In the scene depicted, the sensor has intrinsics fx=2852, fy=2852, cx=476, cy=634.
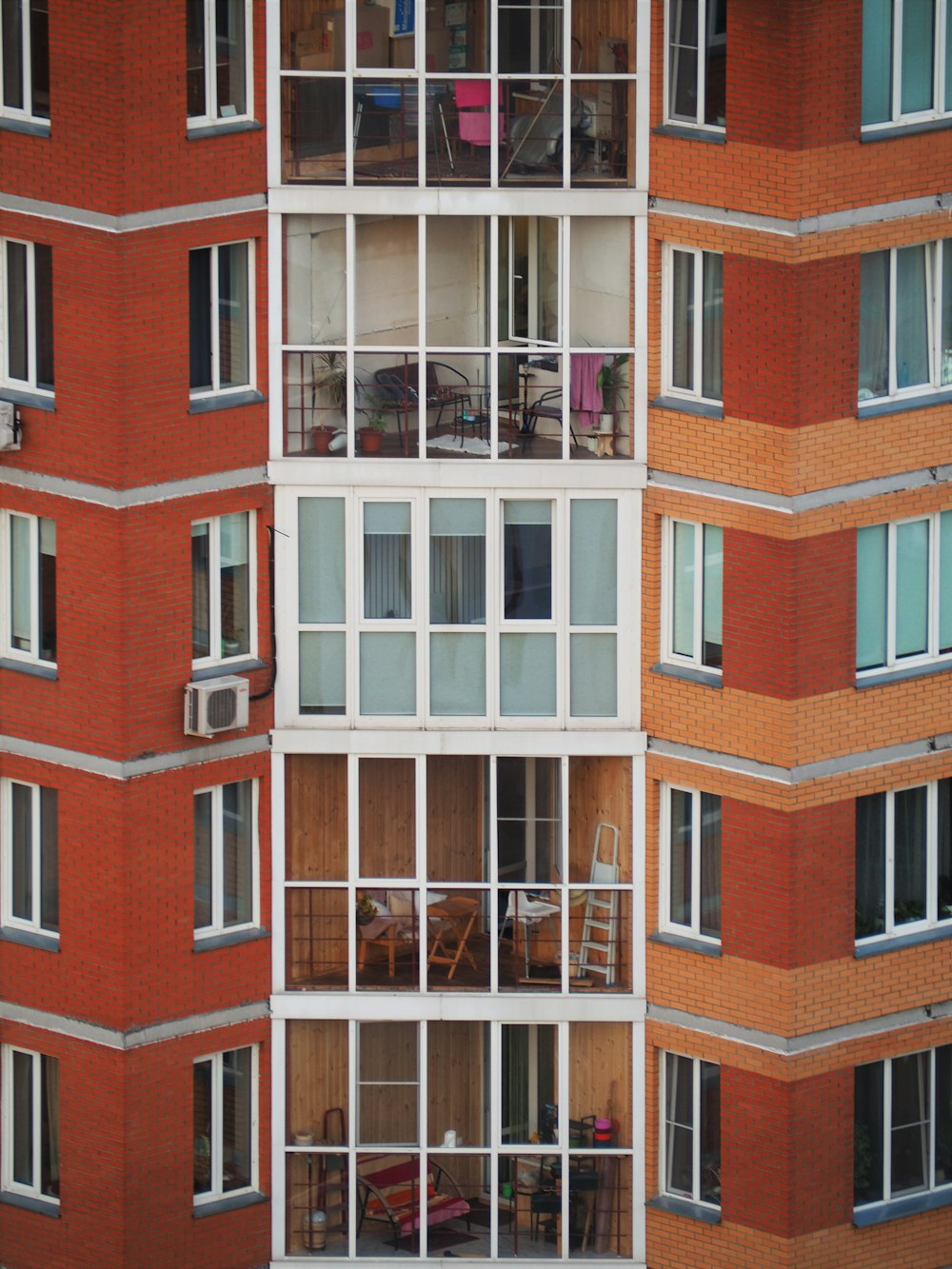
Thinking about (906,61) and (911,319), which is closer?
(906,61)

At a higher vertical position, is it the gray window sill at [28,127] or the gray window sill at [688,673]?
the gray window sill at [28,127]

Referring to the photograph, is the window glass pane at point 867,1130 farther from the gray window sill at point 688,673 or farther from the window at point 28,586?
the window at point 28,586

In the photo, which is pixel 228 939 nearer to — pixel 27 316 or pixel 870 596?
pixel 27 316

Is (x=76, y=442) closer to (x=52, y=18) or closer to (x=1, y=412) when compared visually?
(x=1, y=412)

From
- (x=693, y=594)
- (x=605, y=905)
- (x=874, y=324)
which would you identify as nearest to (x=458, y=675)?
(x=693, y=594)

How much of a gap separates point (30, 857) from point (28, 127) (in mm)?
8046

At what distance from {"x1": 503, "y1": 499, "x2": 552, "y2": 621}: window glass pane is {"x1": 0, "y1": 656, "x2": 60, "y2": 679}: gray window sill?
502 cm

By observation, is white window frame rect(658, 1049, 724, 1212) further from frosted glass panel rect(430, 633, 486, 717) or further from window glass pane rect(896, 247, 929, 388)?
window glass pane rect(896, 247, 929, 388)

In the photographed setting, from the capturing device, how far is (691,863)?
105 feet

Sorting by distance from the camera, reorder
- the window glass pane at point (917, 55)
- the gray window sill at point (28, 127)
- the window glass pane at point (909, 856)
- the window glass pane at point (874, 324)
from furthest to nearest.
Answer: the window glass pane at point (909, 856)
the window glass pane at point (874, 324)
the gray window sill at point (28, 127)
the window glass pane at point (917, 55)

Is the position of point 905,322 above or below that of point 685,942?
above

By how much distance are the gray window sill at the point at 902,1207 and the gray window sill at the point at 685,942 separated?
347 centimetres

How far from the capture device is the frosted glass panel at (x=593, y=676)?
104ft

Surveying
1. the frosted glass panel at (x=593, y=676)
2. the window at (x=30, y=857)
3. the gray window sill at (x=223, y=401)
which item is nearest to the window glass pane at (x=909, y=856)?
the frosted glass panel at (x=593, y=676)
